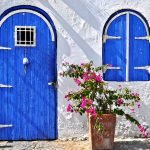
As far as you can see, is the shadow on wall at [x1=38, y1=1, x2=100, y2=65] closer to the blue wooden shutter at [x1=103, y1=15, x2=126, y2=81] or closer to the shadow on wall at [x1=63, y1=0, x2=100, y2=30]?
the blue wooden shutter at [x1=103, y1=15, x2=126, y2=81]

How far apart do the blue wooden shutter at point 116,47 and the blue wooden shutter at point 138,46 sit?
17 cm

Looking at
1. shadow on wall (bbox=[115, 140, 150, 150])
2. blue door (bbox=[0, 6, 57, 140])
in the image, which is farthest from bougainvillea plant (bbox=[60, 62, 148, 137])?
blue door (bbox=[0, 6, 57, 140])

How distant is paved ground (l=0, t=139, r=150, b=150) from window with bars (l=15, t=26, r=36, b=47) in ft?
6.62

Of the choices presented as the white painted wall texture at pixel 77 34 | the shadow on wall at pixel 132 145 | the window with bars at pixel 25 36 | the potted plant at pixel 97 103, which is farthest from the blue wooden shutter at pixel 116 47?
the window with bars at pixel 25 36

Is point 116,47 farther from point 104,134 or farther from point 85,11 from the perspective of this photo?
point 104,134

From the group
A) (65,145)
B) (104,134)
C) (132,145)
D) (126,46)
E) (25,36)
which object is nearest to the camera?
(104,134)

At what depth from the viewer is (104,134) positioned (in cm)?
795

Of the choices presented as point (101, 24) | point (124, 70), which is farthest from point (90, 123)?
point (101, 24)

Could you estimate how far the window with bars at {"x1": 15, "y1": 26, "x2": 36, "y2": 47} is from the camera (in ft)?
28.6

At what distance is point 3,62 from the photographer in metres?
8.72

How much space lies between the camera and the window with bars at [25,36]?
28.6 ft

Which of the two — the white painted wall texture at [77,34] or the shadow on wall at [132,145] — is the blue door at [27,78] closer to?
the white painted wall texture at [77,34]

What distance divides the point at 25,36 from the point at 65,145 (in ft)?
7.75

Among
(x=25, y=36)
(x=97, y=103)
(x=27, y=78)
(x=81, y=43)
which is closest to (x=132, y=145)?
(x=97, y=103)
